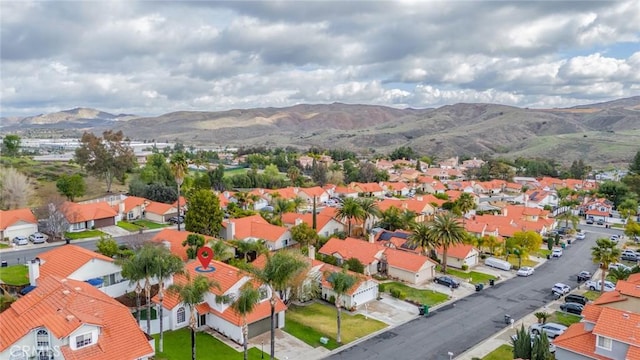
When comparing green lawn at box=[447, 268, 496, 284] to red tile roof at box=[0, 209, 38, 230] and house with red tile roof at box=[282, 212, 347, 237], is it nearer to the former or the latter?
house with red tile roof at box=[282, 212, 347, 237]

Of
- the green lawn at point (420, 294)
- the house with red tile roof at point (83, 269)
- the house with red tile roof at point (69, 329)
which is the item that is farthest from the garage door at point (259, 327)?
the green lawn at point (420, 294)

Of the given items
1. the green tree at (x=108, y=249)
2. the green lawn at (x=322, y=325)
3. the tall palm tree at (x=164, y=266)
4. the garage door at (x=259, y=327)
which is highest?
the tall palm tree at (x=164, y=266)

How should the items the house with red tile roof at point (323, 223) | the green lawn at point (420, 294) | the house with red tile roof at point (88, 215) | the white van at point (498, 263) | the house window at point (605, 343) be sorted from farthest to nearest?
the house with red tile roof at point (323, 223), the house with red tile roof at point (88, 215), the white van at point (498, 263), the green lawn at point (420, 294), the house window at point (605, 343)

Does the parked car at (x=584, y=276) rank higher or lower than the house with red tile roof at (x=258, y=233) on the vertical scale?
lower

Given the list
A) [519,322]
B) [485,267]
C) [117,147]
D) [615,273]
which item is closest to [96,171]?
[117,147]

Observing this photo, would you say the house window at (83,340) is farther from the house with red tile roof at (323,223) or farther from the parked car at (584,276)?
the parked car at (584,276)

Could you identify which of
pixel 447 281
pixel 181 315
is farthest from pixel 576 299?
pixel 181 315

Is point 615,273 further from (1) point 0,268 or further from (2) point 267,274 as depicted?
(1) point 0,268
